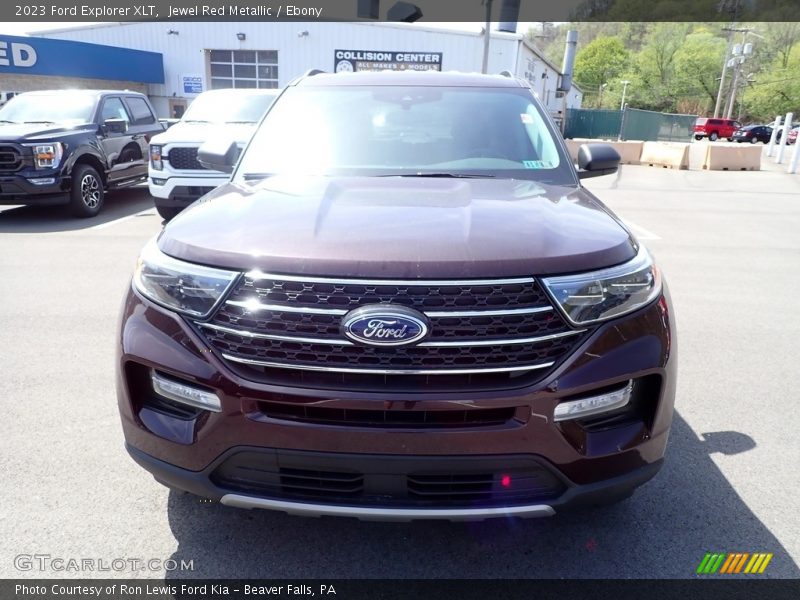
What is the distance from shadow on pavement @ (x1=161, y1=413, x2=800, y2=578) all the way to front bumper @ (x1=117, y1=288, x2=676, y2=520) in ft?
1.55

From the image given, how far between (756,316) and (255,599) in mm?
4894

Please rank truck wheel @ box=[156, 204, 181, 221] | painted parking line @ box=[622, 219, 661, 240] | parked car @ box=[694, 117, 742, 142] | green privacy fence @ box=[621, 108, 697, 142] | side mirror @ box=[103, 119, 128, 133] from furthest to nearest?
parked car @ box=[694, 117, 742, 142] → green privacy fence @ box=[621, 108, 697, 142] → side mirror @ box=[103, 119, 128, 133] → truck wheel @ box=[156, 204, 181, 221] → painted parking line @ box=[622, 219, 661, 240]

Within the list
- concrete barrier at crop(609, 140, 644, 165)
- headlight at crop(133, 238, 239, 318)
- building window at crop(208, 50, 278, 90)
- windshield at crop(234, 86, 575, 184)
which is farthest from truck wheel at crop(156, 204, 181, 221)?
building window at crop(208, 50, 278, 90)

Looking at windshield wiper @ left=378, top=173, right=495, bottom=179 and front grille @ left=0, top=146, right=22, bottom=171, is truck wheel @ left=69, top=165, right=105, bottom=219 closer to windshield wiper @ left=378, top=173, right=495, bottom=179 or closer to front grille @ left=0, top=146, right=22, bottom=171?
front grille @ left=0, top=146, right=22, bottom=171

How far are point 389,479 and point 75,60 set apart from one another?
3205 cm

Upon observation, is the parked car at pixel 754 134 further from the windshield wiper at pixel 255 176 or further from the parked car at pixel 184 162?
the windshield wiper at pixel 255 176

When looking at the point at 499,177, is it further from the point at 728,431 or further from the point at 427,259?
the point at 728,431

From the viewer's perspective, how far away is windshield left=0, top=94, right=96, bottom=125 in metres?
9.42

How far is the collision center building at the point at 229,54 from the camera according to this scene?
27703 mm

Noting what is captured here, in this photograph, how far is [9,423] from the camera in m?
3.13

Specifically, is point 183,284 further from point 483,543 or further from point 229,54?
point 229,54

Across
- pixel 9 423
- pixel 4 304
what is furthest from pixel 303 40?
pixel 9 423

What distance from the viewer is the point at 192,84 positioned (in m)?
33.2

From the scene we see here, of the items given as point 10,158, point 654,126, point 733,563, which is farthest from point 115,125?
point 654,126
